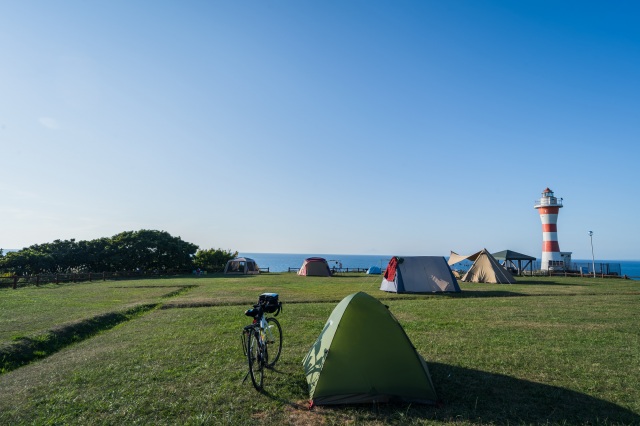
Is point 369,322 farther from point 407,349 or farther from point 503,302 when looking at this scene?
point 503,302

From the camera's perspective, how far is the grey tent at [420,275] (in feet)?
78.7

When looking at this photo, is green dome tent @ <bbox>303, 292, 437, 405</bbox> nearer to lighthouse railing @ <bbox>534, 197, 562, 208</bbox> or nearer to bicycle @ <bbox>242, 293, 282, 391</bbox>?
bicycle @ <bbox>242, 293, 282, 391</bbox>

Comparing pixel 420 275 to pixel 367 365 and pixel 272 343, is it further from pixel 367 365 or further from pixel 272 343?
pixel 367 365

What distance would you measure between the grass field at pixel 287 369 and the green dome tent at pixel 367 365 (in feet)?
0.74

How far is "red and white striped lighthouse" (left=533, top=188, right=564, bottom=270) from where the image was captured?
45.8 m

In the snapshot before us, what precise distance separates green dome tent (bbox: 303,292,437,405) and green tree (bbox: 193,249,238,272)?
48.9 m

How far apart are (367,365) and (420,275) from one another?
62.1 feet

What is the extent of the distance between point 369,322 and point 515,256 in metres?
41.1

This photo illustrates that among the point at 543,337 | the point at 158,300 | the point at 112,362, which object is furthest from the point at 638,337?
the point at 158,300

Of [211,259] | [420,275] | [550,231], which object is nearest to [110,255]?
[211,259]

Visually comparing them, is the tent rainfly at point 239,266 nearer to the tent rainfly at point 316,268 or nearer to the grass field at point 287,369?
the tent rainfly at point 316,268

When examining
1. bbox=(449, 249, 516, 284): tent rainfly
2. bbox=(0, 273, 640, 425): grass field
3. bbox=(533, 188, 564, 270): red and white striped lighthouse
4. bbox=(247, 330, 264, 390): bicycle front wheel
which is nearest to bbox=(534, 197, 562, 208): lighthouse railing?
bbox=(533, 188, 564, 270): red and white striped lighthouse

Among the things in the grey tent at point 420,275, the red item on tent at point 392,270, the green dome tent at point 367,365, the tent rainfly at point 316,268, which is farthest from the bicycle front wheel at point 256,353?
the tent rainfly at point 316,268

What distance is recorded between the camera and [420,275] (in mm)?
24531
